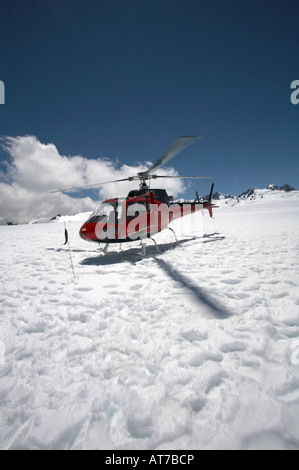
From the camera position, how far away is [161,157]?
6664mm

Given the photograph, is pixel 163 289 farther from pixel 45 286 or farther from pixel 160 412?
pixel 45 286

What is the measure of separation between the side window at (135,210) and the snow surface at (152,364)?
3.27 metres

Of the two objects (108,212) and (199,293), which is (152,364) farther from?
(108,212)

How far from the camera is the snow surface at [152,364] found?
5.48 feet

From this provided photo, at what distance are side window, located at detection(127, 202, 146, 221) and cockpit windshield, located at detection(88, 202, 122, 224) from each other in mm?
375

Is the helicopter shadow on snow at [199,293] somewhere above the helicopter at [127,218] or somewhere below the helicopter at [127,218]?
below

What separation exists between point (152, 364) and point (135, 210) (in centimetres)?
584

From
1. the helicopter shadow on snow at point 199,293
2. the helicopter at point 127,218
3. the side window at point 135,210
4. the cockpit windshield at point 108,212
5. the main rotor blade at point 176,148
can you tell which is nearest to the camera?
the helicopter shadow on snow at point 199,293

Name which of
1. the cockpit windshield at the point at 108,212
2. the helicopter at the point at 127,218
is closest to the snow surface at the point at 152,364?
the helicopter at the point at 127,218

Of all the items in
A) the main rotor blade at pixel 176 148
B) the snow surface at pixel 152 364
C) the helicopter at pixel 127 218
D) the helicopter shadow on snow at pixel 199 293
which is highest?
the main rotor blade at pixel 176 148

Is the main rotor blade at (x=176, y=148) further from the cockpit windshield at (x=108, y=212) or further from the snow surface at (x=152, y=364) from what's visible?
the snow surface at (x=152, y=364)

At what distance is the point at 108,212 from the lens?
285 inches
